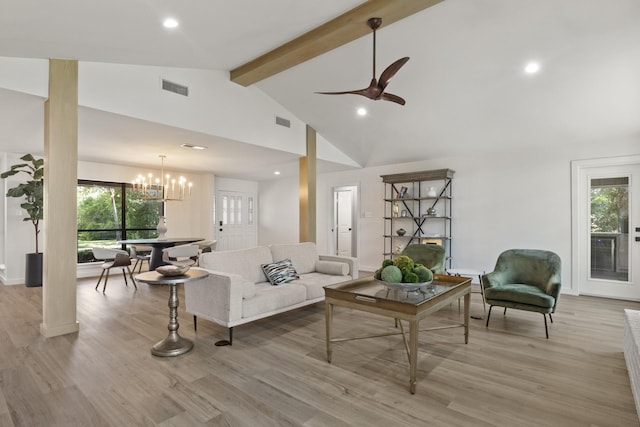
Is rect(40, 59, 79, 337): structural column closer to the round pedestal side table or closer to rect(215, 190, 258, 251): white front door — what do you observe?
the round pedestal side table

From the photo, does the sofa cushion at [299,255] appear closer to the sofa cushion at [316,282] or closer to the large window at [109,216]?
the sofa cushion at [316,282]

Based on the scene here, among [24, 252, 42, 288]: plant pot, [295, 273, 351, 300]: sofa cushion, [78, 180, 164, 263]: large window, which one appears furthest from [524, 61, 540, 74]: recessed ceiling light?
[24, 252, 42, 288]: plant pot

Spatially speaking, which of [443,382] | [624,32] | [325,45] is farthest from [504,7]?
[443,382]

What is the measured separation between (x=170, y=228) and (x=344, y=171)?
4.40 m

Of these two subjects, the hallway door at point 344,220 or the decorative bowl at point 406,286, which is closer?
the decorative bowl at point 406,286

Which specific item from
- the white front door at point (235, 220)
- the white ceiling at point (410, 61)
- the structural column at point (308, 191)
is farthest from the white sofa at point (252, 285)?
the white front door at point (235, 220)

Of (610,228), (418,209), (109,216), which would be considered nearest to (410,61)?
(418,209)

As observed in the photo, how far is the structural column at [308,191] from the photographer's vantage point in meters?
6.17

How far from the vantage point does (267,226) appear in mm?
10000

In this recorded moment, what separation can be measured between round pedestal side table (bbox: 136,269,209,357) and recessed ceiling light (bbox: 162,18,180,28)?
2.27 m

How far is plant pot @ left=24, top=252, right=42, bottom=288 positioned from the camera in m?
5.67

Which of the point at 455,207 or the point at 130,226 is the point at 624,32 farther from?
the point at 130,226

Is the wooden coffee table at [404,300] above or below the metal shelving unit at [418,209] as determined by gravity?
below

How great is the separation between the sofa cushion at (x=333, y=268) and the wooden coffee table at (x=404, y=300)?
1.29 meters
